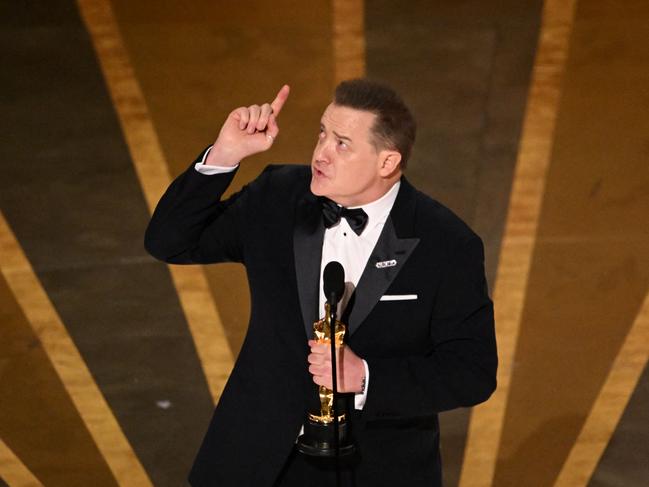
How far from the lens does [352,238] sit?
2.63 m

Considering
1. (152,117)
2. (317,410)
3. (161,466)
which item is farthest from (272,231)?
(152,117)

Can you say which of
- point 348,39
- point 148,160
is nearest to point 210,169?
Answer: point 148,160

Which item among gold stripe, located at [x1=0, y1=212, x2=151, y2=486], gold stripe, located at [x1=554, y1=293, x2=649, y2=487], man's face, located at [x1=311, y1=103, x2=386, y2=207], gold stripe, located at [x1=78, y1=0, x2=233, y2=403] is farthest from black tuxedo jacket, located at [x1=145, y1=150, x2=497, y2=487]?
gold stripe, located at [x1=78, y1=0, x2=233, y2=403]

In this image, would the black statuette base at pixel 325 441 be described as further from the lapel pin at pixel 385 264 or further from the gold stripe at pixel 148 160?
the gold stripe at pixel 148 160

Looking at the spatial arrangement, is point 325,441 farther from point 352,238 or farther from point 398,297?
point 352,238

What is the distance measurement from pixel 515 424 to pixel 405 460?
166 centimetres

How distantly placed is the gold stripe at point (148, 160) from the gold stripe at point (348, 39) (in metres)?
0.88

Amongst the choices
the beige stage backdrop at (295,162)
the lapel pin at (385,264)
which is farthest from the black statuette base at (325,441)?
the beige stage backdrop at (295,162)

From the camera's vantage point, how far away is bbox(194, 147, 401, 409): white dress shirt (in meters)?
2.60

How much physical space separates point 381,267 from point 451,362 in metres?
0.26

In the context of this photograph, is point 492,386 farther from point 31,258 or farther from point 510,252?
point 31,258

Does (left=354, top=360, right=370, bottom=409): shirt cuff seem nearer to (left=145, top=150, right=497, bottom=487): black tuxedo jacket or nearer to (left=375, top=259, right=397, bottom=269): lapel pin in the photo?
(left=145, top=150, right=497, bottom=487): black tuxedo jacket

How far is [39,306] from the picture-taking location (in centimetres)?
447

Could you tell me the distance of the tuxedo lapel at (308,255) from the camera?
258 centimetres
